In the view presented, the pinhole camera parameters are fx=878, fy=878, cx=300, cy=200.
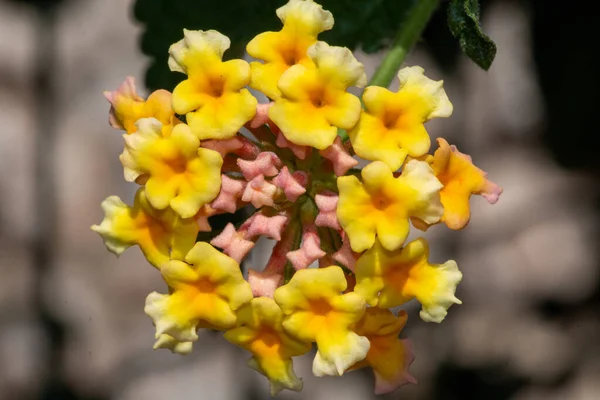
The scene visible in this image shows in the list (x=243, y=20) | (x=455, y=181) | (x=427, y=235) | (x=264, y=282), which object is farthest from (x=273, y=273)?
(x=427, y=235)

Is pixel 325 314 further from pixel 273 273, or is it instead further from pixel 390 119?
pixel 390 119

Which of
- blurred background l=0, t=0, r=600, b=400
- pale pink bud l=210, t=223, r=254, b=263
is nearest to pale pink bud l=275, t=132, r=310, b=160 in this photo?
pale pink bud l=210, t=223, r=254, b=263

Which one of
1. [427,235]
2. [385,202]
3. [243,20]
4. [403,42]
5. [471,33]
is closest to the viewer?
[385,202]

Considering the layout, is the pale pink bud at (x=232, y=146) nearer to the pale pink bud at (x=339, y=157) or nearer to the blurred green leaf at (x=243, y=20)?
the pale pink bud at (x=339, y=157)

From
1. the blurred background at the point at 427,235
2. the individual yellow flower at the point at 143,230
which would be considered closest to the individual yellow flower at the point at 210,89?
the individual yellow flower at the point at 143,230

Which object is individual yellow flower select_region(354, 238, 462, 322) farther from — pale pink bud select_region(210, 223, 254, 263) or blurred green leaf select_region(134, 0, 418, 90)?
blurred green leaf select_region(134, 0, 418, 90)

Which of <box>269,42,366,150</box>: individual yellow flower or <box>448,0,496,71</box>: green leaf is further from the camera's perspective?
<box>448,0,496,71</box>: green leaf

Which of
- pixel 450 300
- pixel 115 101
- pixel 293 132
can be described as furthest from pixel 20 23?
pixel 450 300
